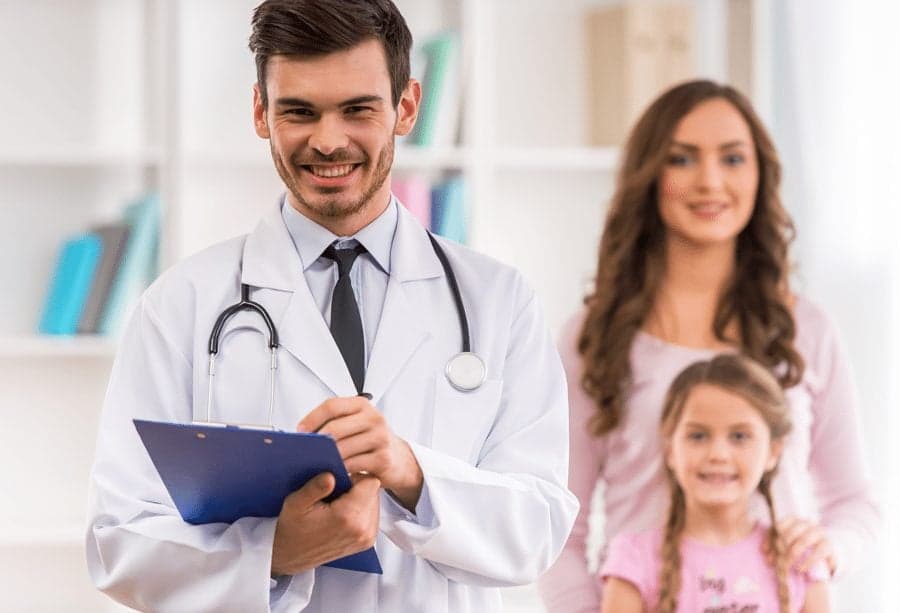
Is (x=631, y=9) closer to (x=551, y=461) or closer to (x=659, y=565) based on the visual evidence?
(x=659, y=565)

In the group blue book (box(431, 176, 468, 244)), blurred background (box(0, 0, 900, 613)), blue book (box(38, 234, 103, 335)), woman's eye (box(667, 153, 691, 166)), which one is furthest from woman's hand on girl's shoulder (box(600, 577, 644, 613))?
blue book (box(38, 234, 103, 335))

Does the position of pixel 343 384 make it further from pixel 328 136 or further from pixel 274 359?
pixel 328 136

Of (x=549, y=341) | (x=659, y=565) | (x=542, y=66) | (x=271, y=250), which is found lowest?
(x=659, y=565)

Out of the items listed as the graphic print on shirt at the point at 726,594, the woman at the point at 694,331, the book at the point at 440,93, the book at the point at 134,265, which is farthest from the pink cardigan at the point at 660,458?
the book at the point at 134,265

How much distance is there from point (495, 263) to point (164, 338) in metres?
0.41

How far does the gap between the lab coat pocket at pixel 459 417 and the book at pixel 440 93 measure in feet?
6.54

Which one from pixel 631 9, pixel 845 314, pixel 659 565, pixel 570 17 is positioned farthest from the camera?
pixel 570 17

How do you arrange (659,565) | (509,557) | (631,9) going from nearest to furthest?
(509,557) < (659,565) < (631,9)

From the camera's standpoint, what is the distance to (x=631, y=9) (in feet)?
11.2

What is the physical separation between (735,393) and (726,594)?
33 centimetres

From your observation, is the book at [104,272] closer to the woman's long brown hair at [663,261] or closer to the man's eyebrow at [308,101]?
the woman's long brown hair at [663,261]

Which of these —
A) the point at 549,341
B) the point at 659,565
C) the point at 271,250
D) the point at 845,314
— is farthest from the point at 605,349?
the point at 845,314

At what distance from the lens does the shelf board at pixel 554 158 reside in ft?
11.5

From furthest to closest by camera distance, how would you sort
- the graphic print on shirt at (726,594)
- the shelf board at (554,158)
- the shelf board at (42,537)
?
the shelf board at (554,158), the shelf board at (42,537), the graphic print on shirt at (726,594)
